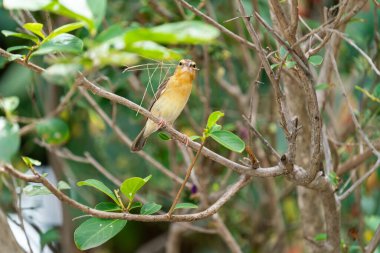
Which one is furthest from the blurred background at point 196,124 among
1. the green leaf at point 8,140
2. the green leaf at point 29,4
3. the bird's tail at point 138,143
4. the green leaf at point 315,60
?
the green leaf at point 29,4

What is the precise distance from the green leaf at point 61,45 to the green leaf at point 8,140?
0.18m

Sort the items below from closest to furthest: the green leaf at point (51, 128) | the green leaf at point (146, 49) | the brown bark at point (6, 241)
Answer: the green leaf at point (146, 49), the green leaf at point (51, 128), the brown bark at point (6, 241)

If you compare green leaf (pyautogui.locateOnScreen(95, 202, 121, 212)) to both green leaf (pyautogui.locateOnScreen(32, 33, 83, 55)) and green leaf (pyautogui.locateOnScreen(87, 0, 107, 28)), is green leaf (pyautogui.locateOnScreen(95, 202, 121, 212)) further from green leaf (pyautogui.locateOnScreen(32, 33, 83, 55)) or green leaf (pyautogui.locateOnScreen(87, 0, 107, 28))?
green leaf (pyautogui.locateOnScreen(87, 0, 107, 28))

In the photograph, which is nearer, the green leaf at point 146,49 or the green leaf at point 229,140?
the green leaf at point 146,49

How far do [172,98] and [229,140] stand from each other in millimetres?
1492

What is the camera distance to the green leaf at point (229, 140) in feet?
5.51

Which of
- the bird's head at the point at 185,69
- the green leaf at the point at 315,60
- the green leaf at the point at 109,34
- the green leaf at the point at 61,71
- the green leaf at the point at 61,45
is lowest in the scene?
the bird's head at the point at 185,69

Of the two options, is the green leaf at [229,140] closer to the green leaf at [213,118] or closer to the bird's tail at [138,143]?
the green leaf at [213,118]

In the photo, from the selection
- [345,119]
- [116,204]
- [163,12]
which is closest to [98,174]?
[163,12]

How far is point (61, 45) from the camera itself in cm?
133

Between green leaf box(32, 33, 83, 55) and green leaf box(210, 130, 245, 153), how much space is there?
50cm

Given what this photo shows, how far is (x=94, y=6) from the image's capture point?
1.08 metres

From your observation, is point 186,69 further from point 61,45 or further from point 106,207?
point 61,45

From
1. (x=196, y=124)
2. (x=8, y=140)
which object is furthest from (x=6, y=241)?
(x=196, y=124)
